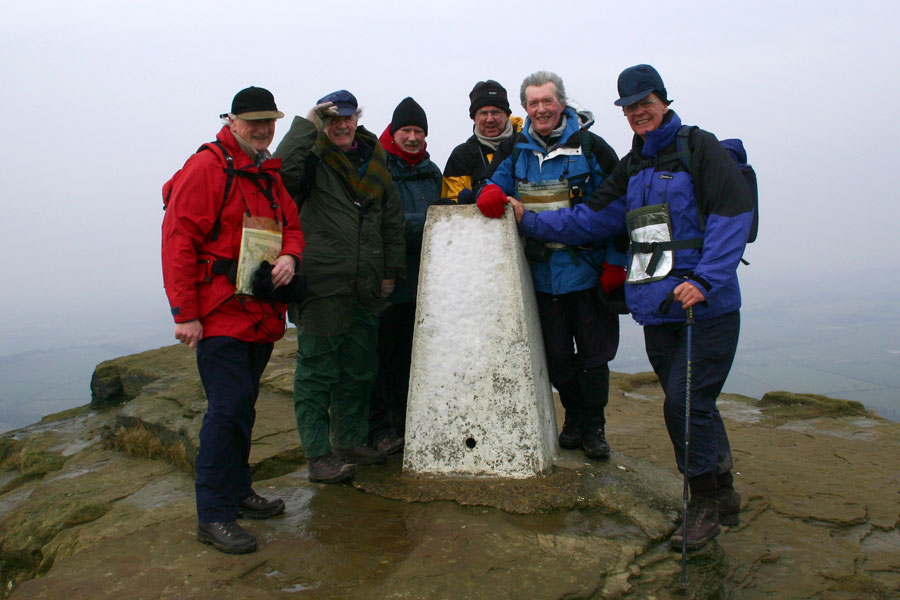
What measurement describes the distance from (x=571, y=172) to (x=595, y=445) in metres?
1.79

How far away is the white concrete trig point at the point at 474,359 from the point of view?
170 inches

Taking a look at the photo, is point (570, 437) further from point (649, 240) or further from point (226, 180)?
point (226, 180)

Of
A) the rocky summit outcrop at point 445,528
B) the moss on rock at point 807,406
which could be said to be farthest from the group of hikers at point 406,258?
the moss on rock at point 807,406

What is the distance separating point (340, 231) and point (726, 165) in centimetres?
222

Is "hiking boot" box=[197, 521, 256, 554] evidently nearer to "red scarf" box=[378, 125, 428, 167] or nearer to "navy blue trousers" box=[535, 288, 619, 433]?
"navy blue trousers" box=[535, 288, 619, 433]

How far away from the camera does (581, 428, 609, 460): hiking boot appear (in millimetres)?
4707

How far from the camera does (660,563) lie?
3.59m

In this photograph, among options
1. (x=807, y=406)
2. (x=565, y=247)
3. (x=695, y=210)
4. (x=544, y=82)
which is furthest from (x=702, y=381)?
(x=807, y=406)

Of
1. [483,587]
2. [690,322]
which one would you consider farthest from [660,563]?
[690,322]

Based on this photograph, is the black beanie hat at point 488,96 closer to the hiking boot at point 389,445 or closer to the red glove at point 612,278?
the red glove at point 612,278

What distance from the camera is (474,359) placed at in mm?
4387

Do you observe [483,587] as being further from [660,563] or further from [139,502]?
[139,502]

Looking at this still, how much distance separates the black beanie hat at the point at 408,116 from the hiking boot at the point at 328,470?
7.69 ft

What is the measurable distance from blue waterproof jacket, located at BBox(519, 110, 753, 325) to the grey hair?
26.3 inches
